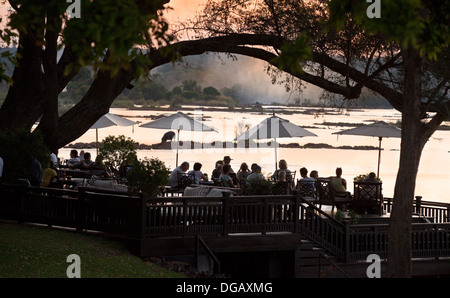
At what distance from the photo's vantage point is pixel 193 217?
17578 millimetres

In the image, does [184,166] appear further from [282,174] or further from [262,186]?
[262,186]

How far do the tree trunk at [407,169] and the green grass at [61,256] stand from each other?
3.98 metres

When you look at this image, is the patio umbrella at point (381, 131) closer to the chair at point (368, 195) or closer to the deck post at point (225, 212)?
the chair at point (368, 195)

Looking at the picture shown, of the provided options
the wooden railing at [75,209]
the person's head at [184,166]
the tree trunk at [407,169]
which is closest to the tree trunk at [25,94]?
the person's head at [184,166]

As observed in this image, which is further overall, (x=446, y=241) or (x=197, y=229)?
(x=446, y=241)

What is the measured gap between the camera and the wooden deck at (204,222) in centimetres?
1708

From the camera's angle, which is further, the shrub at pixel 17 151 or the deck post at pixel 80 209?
the shrub at pixel 17 151

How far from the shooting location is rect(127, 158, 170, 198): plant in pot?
691 inches

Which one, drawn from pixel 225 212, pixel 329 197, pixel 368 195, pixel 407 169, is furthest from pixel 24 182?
pixel 407 169

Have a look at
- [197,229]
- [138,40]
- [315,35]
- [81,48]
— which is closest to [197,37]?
[315,35]

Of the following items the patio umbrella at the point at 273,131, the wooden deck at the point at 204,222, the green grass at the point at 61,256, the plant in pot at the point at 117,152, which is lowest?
the green grass at the point at 61,256
